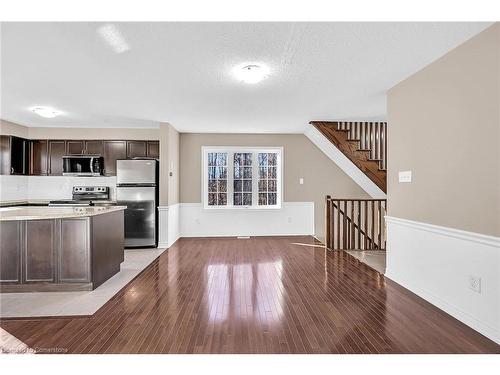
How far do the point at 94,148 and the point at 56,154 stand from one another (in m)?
0.81

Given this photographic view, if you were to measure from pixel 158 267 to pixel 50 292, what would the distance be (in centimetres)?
142

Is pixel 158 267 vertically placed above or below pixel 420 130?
below

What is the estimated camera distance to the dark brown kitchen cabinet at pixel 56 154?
6289mm

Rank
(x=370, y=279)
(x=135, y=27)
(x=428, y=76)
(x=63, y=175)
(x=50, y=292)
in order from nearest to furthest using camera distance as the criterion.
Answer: (x=135, y=27) → (x=428, y=76) → (x=50, y=292) → (x=370, y=279) → (x=63, y=175)

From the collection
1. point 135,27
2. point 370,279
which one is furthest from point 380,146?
point 135,27

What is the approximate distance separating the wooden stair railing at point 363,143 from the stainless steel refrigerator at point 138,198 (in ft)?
11.2

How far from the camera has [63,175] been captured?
6.27m

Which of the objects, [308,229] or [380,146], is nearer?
[380,146]

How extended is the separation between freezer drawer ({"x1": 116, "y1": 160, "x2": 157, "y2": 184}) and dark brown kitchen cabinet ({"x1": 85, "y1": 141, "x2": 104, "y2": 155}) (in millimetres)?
809

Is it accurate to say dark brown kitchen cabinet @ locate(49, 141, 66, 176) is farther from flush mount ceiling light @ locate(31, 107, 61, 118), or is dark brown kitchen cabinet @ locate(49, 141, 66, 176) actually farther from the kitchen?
flush mount ceiling light @ locate(31, 107, 61, 118)

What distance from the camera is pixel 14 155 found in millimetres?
5930

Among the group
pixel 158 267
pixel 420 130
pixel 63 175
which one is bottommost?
pixel 158 267
